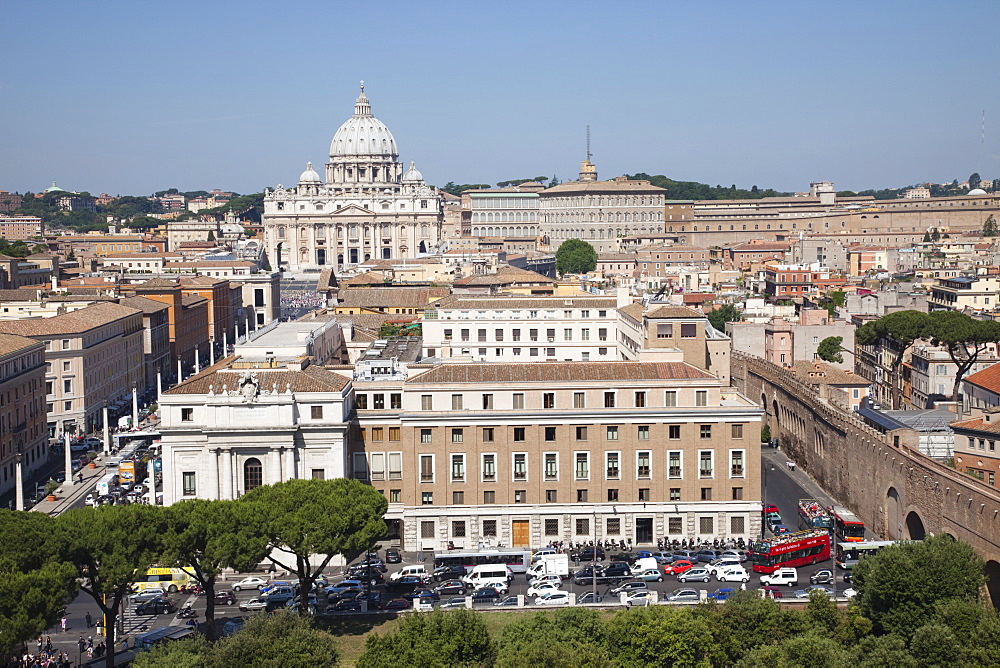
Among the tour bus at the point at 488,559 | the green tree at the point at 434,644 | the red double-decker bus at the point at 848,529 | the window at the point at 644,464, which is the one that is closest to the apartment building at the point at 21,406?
the tour bus at the point at 488,559

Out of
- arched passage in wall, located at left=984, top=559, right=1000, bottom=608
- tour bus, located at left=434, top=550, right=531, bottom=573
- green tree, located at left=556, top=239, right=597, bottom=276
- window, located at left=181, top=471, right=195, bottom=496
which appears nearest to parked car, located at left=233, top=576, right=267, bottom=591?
window, located at left=181, top=471, right=195, bottom=496

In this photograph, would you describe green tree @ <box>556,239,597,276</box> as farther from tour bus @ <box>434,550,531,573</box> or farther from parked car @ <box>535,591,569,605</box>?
parked car @ <box>535,591,569,605</box>

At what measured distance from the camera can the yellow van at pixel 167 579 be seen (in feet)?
114

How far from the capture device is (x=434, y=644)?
26.5m

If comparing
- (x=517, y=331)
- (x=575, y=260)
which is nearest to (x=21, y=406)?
(x=517, y=331)

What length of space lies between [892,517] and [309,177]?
154816 millimetres

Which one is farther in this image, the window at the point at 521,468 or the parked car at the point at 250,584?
the window at the point at 521,468

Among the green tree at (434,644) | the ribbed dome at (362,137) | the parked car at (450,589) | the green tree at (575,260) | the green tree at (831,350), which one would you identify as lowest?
the parked car at (450,589)

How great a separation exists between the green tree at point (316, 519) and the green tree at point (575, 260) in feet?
317

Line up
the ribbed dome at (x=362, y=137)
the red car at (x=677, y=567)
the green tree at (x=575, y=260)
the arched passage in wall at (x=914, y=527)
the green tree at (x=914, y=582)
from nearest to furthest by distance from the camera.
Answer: the green tree at (x=914, y=582) < the red car at (x=677, y=567) < the arched passage in wall at (x=914, y=527) < the green tree at (x=575, y=260) < the ribbed dome at (x=362, y=137)

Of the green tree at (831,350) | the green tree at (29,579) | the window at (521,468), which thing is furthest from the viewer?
the green tree at (831,350)

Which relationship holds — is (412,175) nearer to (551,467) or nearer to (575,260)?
(575,260)

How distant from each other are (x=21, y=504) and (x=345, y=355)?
52.4 ft

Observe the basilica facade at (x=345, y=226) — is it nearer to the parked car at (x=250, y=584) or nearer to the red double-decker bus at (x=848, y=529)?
the red double-decker bus at (x=848, y=529)
